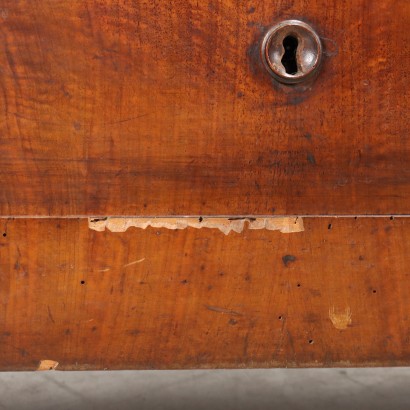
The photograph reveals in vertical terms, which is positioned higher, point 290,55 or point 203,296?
point 290,55

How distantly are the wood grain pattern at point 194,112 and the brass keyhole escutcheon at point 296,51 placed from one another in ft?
0.04

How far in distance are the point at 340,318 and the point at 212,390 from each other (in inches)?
16.8

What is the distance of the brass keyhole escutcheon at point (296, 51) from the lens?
0.67 m

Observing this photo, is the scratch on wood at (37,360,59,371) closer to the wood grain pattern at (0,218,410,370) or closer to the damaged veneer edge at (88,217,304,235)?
the wood grain pattern at (0,218,410,370)

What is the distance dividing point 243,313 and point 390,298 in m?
0.16

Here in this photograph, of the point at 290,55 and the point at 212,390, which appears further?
the point at 212,390

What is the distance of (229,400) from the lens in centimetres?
108

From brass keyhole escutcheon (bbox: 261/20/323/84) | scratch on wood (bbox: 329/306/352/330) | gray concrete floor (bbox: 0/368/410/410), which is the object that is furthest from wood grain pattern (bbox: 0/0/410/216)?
gray concrete floor (bbox: 0/368/410/410)

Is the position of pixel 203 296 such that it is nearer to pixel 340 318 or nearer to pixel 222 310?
pixel 222 310

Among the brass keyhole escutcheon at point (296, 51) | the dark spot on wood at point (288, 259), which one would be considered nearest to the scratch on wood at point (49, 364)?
the dark spot on wood at point (288, 259)

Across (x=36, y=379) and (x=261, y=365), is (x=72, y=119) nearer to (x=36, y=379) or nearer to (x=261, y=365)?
(x=261, y=365)

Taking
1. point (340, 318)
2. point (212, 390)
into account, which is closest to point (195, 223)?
point (340, 318)

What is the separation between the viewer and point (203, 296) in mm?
752

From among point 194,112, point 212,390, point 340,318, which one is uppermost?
point 194,112
